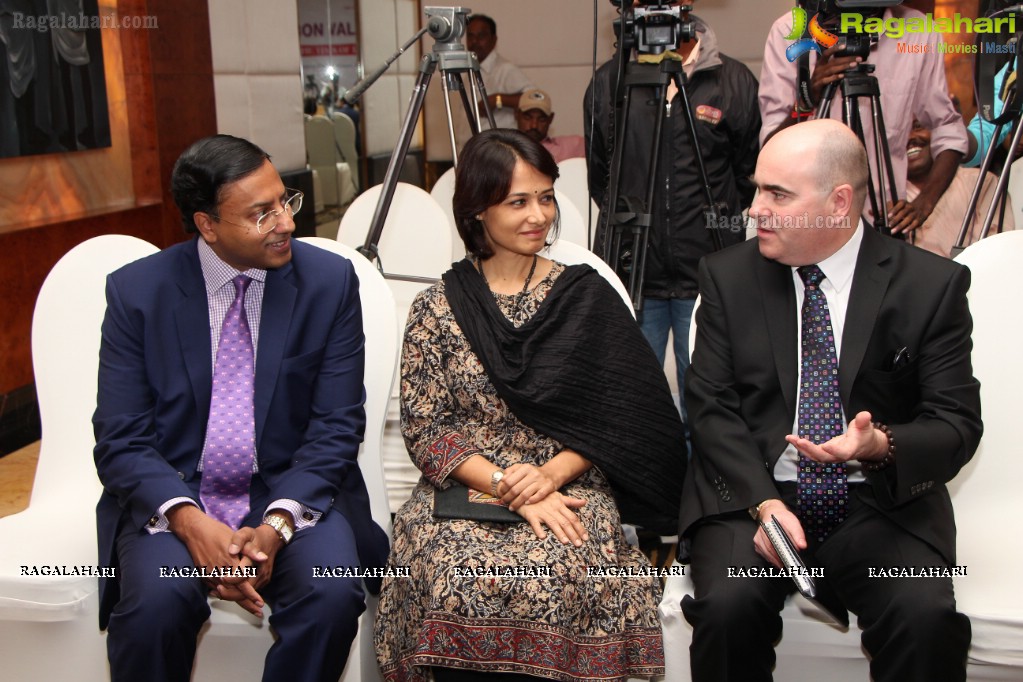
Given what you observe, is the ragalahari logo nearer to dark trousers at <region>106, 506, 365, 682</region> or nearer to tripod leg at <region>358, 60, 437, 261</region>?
tripod leg at <region>358, 60, 437, 261</region>

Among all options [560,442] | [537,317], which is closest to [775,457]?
[560,442]

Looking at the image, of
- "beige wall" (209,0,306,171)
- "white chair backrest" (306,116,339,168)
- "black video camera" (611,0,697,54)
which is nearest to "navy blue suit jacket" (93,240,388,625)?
"black video camera" (611,0,697,54)

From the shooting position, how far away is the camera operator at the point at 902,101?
2.74 m

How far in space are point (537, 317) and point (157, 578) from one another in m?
0.94

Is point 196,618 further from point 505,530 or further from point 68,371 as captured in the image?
point 68,371

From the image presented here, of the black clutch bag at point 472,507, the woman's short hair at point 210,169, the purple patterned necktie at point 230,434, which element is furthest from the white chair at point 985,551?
the woman's short hair at point 210,169

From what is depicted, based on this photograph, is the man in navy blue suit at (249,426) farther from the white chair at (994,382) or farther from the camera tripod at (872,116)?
the camera tripod at (872,116)

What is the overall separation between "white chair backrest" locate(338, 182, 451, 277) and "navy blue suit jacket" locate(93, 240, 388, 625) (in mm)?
1260

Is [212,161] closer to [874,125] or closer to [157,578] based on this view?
[157,578]

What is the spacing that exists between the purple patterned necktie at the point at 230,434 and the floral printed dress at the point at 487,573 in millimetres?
333

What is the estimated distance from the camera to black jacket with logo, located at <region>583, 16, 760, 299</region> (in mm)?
2818

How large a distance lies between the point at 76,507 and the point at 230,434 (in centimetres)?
51

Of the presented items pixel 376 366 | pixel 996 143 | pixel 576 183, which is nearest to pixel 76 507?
pixel 376 366

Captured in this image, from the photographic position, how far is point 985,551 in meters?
1.91
